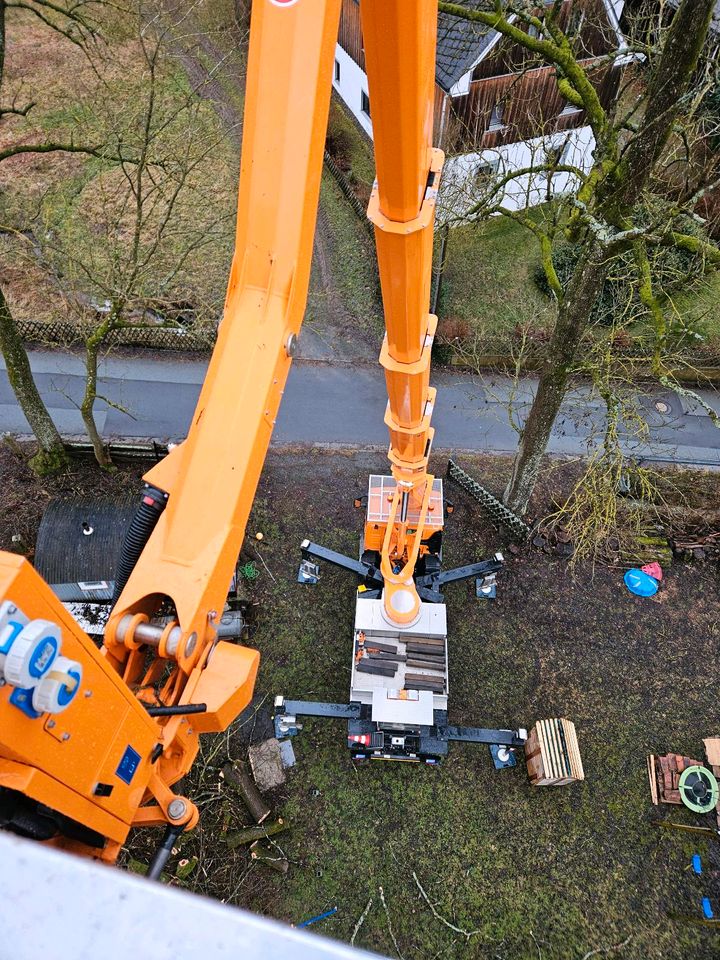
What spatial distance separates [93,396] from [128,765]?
34.8ft

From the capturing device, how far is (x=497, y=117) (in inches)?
785

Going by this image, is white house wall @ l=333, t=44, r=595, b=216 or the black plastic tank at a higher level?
white house wall @ l=333, t=44, r=595, b=216

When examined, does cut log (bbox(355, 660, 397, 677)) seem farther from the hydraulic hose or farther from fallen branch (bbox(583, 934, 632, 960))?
the hydraulic hose

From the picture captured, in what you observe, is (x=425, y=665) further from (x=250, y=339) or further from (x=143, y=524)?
(x=250, y=339)

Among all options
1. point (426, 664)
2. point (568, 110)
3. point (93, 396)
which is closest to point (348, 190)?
point (568, 110)

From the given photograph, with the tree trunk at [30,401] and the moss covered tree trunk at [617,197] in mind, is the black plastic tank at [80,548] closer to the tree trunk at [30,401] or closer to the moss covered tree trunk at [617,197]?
the tree trunk at [30,401]

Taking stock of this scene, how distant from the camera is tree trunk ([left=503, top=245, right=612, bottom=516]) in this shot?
10977 mm

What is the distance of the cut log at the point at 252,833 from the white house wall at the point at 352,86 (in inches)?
896

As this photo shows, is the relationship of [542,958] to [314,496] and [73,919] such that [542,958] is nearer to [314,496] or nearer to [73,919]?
[314,496]

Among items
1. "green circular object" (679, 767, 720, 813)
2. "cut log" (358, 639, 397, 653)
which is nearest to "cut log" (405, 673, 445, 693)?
"cut log" (358, 639, 397, 653)

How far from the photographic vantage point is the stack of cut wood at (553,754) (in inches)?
456

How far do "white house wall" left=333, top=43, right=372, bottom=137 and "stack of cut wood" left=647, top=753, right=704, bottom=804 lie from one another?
22.3 meters

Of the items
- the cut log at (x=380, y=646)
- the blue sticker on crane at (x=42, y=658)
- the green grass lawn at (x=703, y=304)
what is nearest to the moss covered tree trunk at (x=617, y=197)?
the cut log at (x=380, y=646)

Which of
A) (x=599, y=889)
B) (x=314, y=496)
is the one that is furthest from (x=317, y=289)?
(x=599, y=889)
